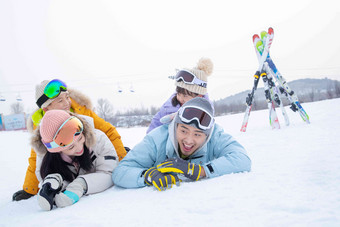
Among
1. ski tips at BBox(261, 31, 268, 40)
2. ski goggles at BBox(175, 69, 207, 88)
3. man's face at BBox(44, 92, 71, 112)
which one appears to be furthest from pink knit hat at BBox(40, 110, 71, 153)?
ski tips at BBox(261, 31, 268, 40)

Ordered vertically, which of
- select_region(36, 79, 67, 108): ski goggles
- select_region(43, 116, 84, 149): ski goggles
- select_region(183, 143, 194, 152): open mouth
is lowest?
select_region(183, 143, 194, 152): open mouth

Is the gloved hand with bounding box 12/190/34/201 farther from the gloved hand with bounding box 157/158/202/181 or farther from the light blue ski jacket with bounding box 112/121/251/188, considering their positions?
the gloved hand with bounding box 157/158/202/181

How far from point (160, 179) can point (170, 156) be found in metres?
0.40

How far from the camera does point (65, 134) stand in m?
1.85

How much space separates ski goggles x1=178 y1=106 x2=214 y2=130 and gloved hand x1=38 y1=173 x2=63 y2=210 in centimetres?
106

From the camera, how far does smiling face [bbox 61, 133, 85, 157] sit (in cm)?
194

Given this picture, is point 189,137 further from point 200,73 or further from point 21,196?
point 21,196

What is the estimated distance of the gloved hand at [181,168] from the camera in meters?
1.76

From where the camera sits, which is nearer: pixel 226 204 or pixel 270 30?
pixel 226 204

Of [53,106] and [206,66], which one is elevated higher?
[206,66]

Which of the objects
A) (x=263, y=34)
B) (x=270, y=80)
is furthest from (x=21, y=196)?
(x=263, y=34)

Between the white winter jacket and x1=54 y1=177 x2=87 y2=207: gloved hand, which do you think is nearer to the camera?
x1=54 y1=177 x2=87 y2=207: gloved hand

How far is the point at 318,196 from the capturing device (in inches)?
49.5

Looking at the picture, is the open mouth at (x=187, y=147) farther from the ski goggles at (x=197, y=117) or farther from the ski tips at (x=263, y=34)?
the ski tips at (x=263, y=34)
